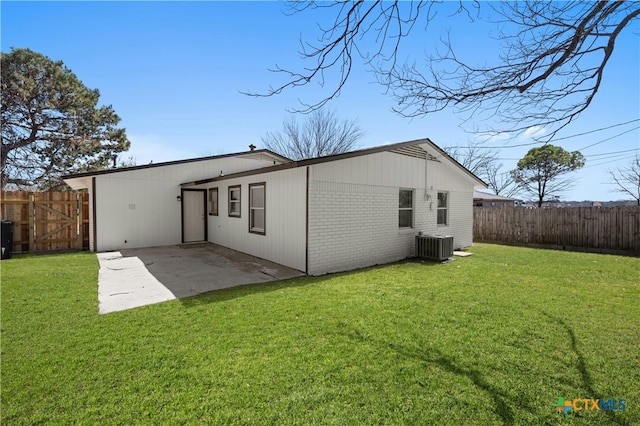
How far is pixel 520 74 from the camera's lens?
3.03 meters

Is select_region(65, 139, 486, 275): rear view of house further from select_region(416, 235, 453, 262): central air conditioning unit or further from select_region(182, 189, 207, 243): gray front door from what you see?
select_region(416, 235, 453, 262): central air conditioning unit

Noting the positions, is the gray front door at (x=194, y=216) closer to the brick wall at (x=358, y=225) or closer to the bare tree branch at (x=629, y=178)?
the brick wall at (x=358, y=225)

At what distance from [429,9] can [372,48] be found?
0.61 metres

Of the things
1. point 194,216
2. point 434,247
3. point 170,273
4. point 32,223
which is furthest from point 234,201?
point 434,247

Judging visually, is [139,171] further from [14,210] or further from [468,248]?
[468,248]

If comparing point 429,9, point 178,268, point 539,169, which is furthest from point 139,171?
point 539,169

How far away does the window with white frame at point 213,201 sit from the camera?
11.6 metres

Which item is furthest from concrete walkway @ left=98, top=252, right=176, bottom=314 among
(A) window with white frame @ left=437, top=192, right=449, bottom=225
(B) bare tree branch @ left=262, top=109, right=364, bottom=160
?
(B) bare tree branch @ left=262, top=109, right=364, bottom=160

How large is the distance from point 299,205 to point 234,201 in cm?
409

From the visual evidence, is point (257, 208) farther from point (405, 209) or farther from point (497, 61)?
point (497, 61)

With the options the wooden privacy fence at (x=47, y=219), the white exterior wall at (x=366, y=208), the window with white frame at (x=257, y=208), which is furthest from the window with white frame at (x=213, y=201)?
the white exterior wall at (x=366, y=208)

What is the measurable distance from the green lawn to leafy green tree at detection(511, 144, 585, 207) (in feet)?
84.3

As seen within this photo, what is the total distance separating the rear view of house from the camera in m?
7.05
